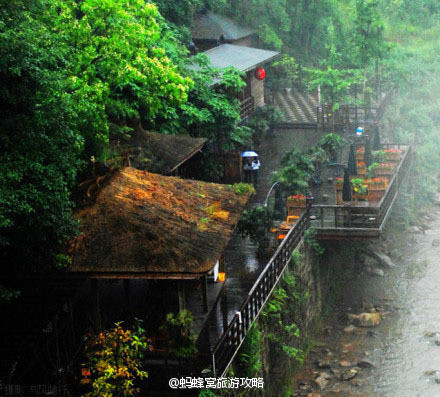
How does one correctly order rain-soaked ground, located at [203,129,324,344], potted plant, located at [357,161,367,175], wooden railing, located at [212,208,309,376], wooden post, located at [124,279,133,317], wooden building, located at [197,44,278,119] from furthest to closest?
wooden building, located at [197,44,278,119] → potted plant, located at [357,161,367,175] → rain-soaked ground, located at [203,129,324,344] → wooden post, located at [124,279,133,317] → wooden railing, located at [212,208,309,376]

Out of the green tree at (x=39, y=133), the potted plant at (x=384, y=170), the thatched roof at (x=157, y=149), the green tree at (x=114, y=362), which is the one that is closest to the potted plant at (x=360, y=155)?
the potted plant at (x=384, y=170)

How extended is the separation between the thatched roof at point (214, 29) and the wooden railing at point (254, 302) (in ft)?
64.9

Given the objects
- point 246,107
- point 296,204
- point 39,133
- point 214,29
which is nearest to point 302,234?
point 296,204

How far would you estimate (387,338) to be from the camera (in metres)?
27.7

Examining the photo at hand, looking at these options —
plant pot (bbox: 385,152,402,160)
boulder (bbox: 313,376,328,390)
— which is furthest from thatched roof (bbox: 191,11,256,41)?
boulder (bbox: 313,376,328,390)

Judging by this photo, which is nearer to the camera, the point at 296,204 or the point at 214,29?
the point at 296,204

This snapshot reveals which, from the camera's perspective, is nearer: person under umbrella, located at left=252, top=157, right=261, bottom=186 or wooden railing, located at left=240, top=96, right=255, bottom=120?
person under umbrella, located at left=252, top=157, right=261, bottom=186

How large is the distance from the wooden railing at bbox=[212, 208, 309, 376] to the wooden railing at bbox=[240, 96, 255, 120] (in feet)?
41.8

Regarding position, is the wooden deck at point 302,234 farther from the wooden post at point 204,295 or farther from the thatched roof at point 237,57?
the thatched roof at point 237,57

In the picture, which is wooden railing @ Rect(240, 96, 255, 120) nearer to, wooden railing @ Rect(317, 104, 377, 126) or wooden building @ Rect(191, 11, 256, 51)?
wooden railing @ Rect(317, 104, 377, 126)

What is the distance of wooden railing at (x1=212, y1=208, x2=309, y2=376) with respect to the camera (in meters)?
Result: 18.4

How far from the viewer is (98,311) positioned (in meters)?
18.4

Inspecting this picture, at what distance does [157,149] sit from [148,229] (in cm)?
769

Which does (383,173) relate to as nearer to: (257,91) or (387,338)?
(387,338)
